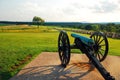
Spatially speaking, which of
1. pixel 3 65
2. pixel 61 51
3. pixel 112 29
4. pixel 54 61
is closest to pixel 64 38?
pixel 61 51

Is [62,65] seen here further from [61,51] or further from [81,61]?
[81,61]

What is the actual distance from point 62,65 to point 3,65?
2800mm

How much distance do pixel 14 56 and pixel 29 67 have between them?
2741 mm

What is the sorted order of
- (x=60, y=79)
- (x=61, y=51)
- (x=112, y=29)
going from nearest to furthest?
(x=60, y=79)
(x=61, y=51)
(x=112, y=29)

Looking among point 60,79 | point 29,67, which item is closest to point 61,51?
point 29,67

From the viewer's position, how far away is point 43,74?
9055mm

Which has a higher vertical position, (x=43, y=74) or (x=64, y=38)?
(x=64, y=38)

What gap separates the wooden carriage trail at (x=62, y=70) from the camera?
8648mm

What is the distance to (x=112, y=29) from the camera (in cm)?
10000

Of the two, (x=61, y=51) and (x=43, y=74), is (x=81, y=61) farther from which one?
(x=43, y=74)

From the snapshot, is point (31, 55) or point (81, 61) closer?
point (81, 61)

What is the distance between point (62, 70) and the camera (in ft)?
31.6

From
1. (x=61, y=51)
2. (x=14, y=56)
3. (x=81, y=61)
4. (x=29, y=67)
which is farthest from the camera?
(x=14, y=56)

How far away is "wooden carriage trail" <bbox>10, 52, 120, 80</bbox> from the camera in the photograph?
8.65 m
